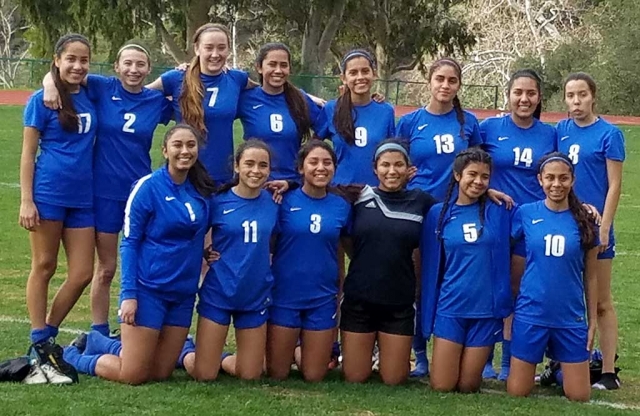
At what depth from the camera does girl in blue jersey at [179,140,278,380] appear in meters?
5.42

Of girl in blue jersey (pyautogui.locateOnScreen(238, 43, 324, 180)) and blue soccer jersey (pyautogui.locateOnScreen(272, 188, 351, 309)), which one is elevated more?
girl in blue jersey (pyautogui.locateOnScreen(238, 43, 324, 180))

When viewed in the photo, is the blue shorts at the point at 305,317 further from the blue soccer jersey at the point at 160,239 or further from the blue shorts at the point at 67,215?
the blue shorts at the point at 67,215

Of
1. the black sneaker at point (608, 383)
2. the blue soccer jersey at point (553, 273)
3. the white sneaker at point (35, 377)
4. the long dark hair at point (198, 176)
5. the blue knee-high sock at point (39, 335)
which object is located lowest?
the black sneaker at point (608, 383)

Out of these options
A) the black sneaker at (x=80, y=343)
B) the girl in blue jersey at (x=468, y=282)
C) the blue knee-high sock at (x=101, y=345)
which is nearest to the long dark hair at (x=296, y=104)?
the girl in blue jersey at (x=468, y=282)

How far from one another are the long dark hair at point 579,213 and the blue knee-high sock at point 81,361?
2622 mm

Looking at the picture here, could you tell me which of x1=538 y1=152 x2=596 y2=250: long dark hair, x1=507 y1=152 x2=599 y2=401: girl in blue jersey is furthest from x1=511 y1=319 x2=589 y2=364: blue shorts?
x1=538 y1=152 x2=596 y2=250: long dark hair

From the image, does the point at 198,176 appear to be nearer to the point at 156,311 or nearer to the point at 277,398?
the point at 156,311

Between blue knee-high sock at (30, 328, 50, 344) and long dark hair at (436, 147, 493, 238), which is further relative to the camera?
blue knee-high sock at (30, 328, 50, 344)

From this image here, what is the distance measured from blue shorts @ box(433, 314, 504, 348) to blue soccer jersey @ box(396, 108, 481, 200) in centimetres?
74

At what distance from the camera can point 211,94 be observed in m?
5.92

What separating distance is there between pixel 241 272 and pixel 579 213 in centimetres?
183

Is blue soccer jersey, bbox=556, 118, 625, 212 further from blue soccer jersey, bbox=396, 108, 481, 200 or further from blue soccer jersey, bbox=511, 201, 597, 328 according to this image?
blue soccer jersey, bbox=396, 108, 481, 200

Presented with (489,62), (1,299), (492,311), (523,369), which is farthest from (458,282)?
(489,62)

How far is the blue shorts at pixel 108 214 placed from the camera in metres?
5.78
